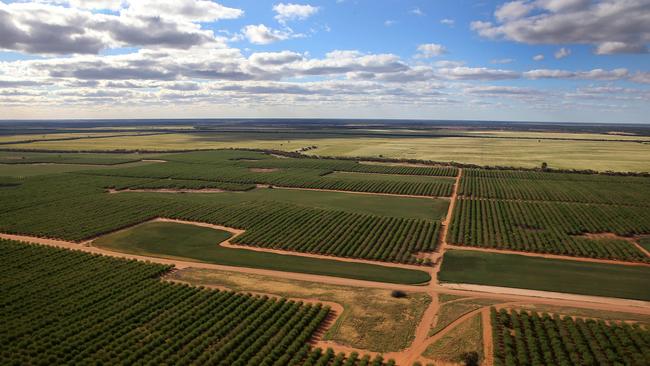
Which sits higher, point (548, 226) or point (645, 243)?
point (548, 226)

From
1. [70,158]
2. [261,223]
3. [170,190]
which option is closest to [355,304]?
[261,223]

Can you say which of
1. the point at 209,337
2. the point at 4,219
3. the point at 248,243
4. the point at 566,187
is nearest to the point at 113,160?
the point at 4,219

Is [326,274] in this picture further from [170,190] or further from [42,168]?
[42,168]

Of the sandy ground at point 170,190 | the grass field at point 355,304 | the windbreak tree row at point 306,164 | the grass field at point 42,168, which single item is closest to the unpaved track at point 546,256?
the grass field at point 355,304

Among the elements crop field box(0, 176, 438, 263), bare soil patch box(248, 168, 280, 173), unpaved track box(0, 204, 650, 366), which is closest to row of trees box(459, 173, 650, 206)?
crop field box(0, 176, 438, 263)

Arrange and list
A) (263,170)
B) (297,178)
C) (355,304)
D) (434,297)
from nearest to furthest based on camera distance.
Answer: (355,304), (434,297), (297,178), (263,170)
